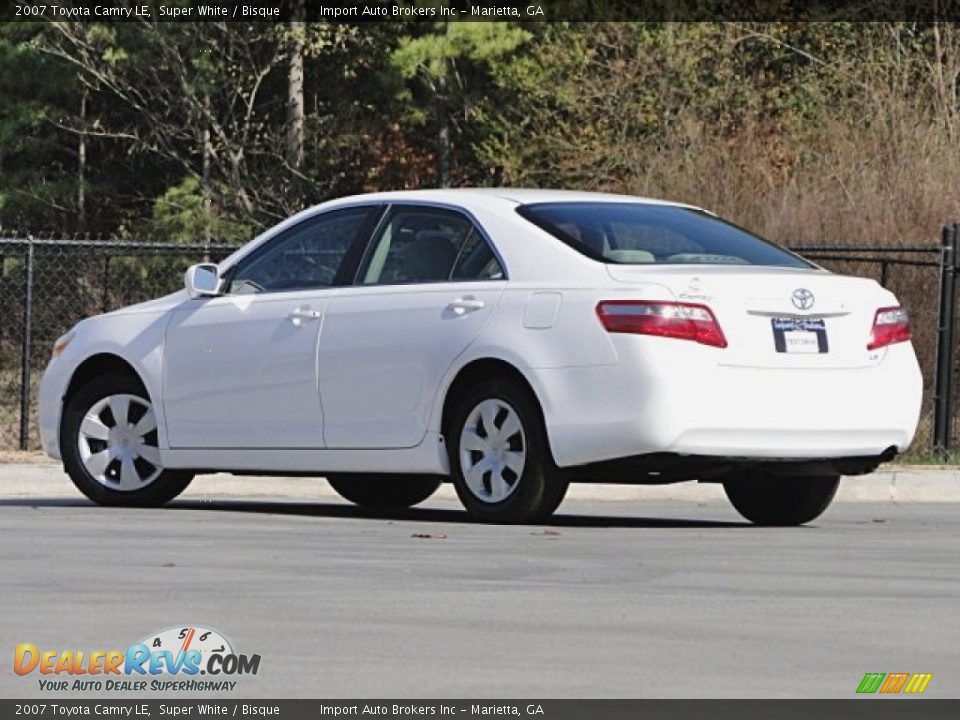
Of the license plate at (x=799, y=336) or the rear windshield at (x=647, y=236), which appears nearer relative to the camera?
the license plate at (x=799, y=336)

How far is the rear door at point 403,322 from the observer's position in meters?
11.2

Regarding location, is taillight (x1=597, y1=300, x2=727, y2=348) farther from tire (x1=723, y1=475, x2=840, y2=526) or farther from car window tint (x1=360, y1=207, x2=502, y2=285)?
tire (x1=723, y1=475, x2=840, y2=526)

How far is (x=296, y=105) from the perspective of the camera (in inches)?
1688

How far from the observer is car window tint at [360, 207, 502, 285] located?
1150 cm

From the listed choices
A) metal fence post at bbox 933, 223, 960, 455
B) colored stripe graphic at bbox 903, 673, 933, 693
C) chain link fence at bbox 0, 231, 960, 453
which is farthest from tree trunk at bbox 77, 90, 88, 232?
colored stripe graphic at bbox 903, 673, 933, 693

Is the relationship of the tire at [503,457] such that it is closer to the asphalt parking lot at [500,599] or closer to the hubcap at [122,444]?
the asphalt parking lot at [500,599]

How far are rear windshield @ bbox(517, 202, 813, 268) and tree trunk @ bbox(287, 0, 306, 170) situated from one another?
30496 millimetres

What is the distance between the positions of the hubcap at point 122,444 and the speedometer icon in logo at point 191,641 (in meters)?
5.56

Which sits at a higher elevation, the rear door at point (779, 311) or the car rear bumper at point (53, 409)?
the rear door at point (779, 311)

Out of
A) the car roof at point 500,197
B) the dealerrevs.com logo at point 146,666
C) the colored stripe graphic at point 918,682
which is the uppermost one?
the car roof at point 500,197

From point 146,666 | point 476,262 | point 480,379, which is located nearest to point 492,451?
point 480,379

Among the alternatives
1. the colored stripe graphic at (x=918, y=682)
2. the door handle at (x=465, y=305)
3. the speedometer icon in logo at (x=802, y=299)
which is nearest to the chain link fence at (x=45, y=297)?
the door handle at (x=465, y=305)

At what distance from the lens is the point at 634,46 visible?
36.6m

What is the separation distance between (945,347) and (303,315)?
20.5 ft
